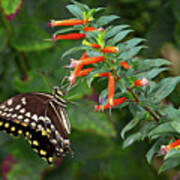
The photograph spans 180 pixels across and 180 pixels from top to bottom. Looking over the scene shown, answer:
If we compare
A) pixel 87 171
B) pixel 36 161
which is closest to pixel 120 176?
pixel 87 171

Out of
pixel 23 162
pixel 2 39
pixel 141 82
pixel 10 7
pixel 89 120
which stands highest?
pixel 141 82

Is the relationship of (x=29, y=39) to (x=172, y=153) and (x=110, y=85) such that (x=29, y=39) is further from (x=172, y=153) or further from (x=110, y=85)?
(x=172, y=153)

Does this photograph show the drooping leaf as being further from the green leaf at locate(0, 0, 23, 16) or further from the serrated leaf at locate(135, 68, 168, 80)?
the green leaf at locate(0, 0, 23, 16)

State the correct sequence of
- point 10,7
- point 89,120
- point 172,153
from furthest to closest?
point 89,120, point 10,7, point 172,153

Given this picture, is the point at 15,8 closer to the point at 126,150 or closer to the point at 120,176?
the point at 126,150

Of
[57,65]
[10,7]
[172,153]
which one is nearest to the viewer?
[172,153]

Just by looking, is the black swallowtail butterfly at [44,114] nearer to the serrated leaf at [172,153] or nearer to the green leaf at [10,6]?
the serrated leaf at [172,153]

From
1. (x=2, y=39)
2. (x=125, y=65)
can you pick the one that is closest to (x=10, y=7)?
(x=2, y=39)

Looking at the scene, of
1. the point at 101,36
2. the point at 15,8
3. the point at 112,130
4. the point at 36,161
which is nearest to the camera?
the point at 101,36
